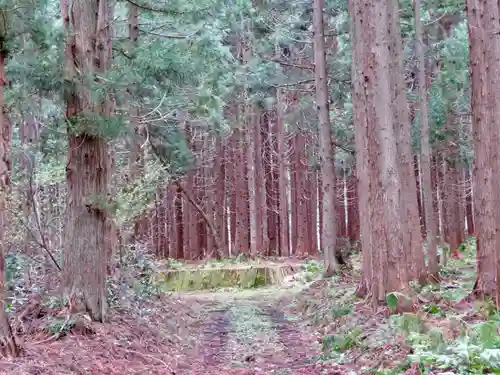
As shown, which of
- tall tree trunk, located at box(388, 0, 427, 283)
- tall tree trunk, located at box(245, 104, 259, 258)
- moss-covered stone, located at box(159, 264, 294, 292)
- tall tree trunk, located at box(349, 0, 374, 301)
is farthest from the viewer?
tall tree trunk, located at box(245, 104, 259, 258)

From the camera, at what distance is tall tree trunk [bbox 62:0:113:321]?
7695 mm

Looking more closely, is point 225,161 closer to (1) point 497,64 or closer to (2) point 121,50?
(2) point 121,50

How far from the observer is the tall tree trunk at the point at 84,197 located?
303 inches

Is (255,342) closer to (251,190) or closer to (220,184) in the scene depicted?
(251,190)

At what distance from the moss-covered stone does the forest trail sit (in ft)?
11.3

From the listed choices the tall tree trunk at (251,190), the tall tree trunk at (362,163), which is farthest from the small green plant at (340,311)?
the tall tree trunk at (251,190)

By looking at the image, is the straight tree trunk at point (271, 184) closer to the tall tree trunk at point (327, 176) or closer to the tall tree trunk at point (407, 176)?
the tall tree trunk at point (327, 176)

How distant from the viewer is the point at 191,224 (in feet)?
91.2

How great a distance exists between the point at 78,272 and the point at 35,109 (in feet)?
11.1

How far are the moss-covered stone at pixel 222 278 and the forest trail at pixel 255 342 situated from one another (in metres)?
3.46

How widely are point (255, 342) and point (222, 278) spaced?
8.90 metres

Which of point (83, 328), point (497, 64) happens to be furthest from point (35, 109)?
point (497, 64)

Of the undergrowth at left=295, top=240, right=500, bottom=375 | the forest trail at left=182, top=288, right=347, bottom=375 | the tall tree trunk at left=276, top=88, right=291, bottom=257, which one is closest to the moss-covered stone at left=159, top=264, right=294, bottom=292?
the forest trail at left=182, top=288, right=347, bottom=375

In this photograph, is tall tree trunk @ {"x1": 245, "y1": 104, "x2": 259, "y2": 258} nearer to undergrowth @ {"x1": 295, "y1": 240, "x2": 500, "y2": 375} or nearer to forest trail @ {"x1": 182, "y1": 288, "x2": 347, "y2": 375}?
forest trail @ {"x1": 182, "y1": 288, "x2": 347, "y2": 375}
